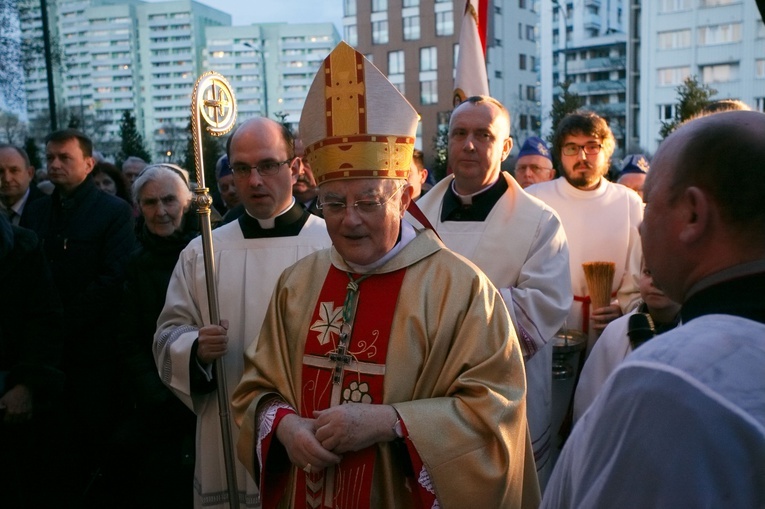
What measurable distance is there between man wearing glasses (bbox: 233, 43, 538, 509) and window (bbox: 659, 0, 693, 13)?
56066 millimetres

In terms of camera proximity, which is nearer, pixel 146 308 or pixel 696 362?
pixel 696 362

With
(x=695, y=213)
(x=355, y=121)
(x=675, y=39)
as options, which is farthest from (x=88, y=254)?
(x=675, y=39)

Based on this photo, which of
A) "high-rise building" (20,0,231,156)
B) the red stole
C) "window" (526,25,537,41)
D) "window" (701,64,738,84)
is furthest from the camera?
"high-rise building" (20,0,231,156)

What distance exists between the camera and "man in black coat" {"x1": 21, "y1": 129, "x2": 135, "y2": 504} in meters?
5.05

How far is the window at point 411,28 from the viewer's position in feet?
173

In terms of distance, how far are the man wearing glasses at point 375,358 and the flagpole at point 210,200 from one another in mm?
442

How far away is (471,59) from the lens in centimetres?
527

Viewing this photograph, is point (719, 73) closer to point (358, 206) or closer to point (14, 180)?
point (14, 180)

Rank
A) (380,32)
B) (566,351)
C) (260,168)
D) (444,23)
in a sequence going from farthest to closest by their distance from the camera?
(380,32), (444,23), (566,351), (260,168)

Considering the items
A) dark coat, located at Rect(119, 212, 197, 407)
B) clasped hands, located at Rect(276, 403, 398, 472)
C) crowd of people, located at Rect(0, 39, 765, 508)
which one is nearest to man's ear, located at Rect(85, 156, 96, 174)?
crowd of people, located at Rect(0, 39, 765, 508)

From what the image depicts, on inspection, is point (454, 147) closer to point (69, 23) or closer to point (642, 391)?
point (642, 391)

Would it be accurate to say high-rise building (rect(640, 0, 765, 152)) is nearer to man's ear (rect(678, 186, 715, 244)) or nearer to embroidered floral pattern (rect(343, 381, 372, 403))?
embroidered floral pattern (rect(343, 381, 372, 403))

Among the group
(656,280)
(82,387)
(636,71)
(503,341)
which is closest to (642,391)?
(656,280)

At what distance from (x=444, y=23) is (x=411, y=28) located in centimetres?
265
